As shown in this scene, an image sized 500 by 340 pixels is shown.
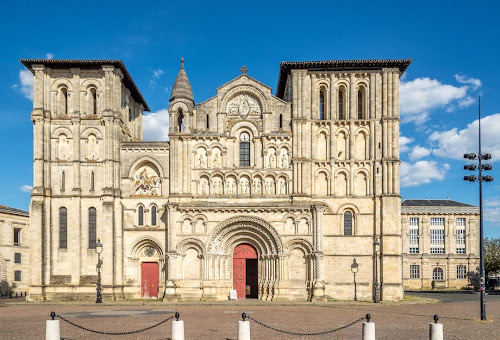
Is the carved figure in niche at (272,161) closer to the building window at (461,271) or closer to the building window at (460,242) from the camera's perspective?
the building window at (460,242)

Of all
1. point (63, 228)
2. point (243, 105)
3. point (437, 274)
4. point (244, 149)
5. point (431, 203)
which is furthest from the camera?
point (431, 203)

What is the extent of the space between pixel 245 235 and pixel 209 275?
13.4 ft

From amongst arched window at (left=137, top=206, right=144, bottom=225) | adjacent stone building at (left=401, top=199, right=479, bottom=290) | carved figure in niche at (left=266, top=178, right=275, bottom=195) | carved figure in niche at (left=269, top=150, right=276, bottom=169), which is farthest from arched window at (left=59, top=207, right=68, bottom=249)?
adjacent stone building at (left=401, top=199, right=479, bottom=290)

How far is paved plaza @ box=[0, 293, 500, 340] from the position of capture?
19.8 meters

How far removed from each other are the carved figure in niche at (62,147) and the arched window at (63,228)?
4.08 m

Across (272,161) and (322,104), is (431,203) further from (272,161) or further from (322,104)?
(272,161)

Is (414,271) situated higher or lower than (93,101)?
lower

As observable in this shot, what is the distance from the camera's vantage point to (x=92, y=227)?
37.0 metres

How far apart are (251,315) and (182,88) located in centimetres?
1958

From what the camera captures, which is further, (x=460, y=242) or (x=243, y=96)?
(x=460, y=242)

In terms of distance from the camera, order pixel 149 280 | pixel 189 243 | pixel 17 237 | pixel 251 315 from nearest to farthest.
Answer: pixel 251 315 → pixel 189 243 → pixel 149 280 → pixel 17 237

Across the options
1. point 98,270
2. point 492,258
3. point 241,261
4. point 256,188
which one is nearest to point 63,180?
point 98,270

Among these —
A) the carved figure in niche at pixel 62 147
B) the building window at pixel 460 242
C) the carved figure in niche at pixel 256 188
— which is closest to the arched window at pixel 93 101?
the carved figure in niche at pixel 62 147

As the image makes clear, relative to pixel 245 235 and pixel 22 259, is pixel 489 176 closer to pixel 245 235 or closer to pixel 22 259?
pixel 245 235
